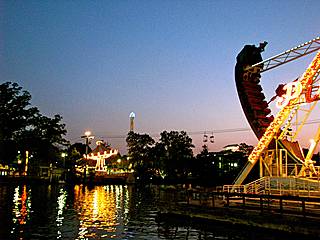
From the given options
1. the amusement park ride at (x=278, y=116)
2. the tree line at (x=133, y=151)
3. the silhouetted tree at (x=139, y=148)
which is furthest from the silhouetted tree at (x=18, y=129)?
the amusement park ride at (x=278, y=116)

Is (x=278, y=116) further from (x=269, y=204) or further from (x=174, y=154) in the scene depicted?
(x=174, y=154)

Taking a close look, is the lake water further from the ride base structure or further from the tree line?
the tree line

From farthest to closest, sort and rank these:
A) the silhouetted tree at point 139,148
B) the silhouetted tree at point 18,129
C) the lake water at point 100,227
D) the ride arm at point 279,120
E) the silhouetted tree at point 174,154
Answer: the silhouetted tree at point 139,148 → the silhouetted tree at point 174,154 → the silhouetted tree at point 18,129 → the ride arm at point 279,120 → the lake water at point 100,227

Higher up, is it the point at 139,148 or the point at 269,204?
the point at 139,148

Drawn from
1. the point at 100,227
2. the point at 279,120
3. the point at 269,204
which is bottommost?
the point at 100,227

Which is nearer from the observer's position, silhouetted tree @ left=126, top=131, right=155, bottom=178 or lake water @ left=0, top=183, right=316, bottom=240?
lake water @ left=0, top=183, right=316, bottom=240

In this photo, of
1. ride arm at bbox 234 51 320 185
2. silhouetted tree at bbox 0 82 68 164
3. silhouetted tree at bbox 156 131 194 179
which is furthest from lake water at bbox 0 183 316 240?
silhouetted tree at bbox 156 131 194 179

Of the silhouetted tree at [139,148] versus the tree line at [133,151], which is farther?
the silhouetted tree at [139,148]

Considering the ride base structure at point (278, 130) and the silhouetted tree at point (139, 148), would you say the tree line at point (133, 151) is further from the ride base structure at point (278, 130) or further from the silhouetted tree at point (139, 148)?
the ride base structure at point (278, 130)

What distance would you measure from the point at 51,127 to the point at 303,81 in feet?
240

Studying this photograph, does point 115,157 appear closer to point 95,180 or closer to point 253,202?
point 95,180

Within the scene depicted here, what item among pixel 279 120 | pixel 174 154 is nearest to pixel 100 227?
pixel 279 120

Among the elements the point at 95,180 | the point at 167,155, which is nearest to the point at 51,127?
the point at 95,180

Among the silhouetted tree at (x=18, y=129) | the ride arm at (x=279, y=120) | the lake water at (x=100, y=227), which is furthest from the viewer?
the silhouetted tree at (x=18, y=129)
